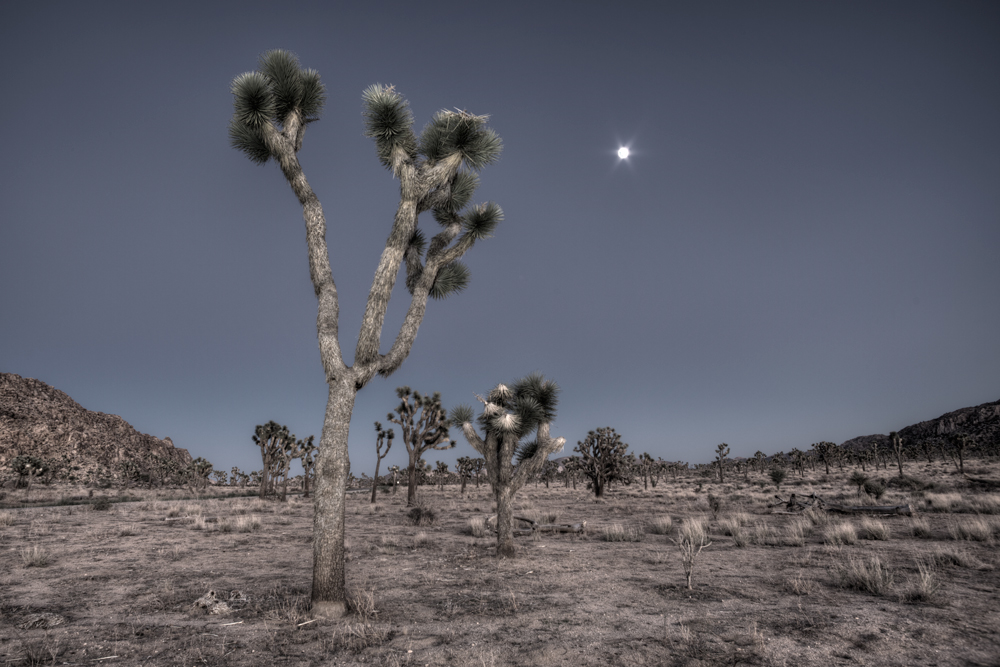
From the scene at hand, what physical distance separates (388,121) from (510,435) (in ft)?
27.8

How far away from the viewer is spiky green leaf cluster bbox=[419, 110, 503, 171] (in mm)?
8750

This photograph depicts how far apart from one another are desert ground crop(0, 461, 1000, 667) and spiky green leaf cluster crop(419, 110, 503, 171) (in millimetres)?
8487

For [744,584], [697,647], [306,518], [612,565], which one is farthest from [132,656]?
[306,518]

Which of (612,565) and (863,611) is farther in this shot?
(612,565)

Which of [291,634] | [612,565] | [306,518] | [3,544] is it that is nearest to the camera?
[291,634]

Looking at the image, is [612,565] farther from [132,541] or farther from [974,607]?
[132,541]

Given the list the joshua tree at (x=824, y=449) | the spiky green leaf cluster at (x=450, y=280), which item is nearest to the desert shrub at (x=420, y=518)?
the spiky green leaf cluster at (x=450, y=280)

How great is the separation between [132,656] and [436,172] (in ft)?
27.9

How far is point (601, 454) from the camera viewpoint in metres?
32.3

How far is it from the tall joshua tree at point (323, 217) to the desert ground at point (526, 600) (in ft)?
5.18

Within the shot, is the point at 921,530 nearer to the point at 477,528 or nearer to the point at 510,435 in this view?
the point at 510,435

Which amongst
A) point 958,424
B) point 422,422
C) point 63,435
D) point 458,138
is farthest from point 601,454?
point 958,424

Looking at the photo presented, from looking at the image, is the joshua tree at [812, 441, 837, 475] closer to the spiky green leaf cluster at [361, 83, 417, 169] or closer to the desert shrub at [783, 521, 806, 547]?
the desert shrub at [783, 521, 806, 547]

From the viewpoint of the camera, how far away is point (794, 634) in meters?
5.23
